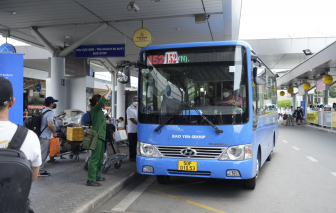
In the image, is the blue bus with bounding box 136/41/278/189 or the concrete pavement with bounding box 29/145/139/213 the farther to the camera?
the blue bus with bounding box 136/41/278/189

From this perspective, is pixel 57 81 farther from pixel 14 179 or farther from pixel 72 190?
pixel 14 179

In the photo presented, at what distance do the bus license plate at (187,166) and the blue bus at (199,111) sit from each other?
0.01 m

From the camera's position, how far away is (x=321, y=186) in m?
6.67

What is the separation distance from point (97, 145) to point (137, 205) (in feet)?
4.81

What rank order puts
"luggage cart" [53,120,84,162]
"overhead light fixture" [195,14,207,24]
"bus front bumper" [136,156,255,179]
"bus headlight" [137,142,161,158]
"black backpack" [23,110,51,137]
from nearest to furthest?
"bus front bumper" [136,156,255,179]
"bus headlight" [137,142,161,158]
"black backpack" [23,110,51,137]
"luggage cart" [53,120,84,162]
"overhead light fixture" [195,14,207,24]

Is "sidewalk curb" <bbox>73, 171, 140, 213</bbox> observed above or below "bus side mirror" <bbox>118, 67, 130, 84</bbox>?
below

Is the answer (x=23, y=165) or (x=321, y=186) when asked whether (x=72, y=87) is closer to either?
(x=321, y=186)

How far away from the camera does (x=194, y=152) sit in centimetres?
573

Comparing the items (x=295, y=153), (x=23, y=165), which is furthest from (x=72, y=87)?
(x=23, y=165)

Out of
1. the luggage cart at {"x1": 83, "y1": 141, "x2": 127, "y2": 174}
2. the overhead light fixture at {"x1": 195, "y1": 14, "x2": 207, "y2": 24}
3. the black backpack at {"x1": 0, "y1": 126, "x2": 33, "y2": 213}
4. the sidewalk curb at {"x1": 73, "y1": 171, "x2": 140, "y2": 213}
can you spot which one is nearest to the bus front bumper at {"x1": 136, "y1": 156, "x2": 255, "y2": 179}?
the sidewalk curb at {"x1": 73, "y1": 171, "x2": 140, "y2": 213}

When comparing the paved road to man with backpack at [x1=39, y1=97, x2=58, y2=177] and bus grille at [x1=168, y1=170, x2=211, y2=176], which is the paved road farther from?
→ man with backpack at [x1=39, y1=97, x2=58, y2=177]

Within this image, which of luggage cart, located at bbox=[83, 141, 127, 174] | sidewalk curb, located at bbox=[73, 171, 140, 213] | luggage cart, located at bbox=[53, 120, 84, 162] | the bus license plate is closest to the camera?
sidewalk curb, located at bbox=[73, 171, 140, 213]

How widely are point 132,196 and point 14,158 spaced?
412 centimetres

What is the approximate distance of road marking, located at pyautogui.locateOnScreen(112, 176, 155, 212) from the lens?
17.3 ft
